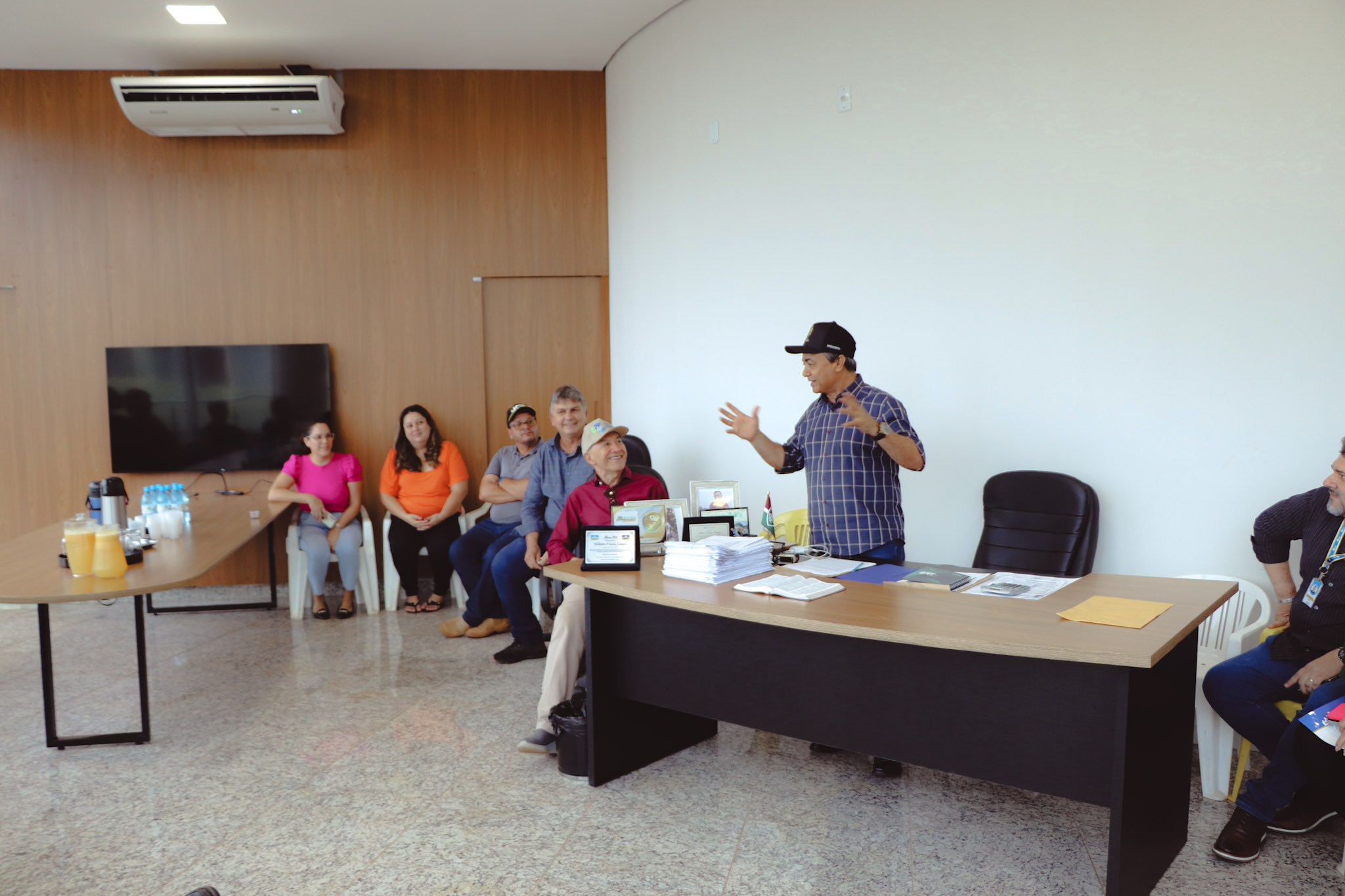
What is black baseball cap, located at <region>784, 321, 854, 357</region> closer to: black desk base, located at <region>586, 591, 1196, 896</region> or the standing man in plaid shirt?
the standing man in plaid shirt

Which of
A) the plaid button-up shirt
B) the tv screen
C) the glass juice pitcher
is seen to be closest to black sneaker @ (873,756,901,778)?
the plaid button-up shirt

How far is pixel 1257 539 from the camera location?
3.04 meters

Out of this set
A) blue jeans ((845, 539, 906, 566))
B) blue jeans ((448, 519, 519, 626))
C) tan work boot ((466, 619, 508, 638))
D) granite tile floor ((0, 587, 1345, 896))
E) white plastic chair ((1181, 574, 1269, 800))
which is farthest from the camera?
blue jeans ((448, 519, 519, 626))

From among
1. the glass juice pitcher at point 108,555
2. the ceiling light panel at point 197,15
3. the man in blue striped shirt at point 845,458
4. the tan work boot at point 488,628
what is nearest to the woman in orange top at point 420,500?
the tan work boot at point 488,628

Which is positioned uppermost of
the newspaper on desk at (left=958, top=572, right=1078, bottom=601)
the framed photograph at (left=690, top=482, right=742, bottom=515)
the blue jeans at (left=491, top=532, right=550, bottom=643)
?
the framed photograph at (left=690, top=482, right=742, bottom=515)

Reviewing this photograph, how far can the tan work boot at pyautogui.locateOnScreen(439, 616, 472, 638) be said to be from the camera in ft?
16.6

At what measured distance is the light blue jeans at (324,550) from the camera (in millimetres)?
5562

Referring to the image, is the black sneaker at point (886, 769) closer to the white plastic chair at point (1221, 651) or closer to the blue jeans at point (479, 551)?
the white plastic chair at point (1221, 651)

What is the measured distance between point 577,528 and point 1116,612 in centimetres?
204

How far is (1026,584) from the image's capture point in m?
2.76

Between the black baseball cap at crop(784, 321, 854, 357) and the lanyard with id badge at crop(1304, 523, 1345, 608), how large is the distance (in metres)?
1.60

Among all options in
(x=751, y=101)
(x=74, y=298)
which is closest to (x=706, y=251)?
(x=751, y=101)

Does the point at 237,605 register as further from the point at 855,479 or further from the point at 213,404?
the point at 855,479

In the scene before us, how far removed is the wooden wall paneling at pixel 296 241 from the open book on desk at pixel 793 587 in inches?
146
